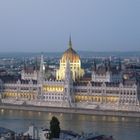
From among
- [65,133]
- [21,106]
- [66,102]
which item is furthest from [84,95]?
[65,133]

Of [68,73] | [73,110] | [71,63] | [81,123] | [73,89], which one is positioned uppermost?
[71,63]

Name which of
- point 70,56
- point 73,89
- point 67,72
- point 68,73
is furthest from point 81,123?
point 70,56

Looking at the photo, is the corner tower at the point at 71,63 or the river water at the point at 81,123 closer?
the river water at the point at 81,123

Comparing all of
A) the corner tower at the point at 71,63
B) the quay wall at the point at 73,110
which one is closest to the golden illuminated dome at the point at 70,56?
the corner tower at the point at 71,63

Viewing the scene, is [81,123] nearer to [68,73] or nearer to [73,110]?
[73,110]

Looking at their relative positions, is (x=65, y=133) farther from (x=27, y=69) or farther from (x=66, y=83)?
(x=27, y=69)

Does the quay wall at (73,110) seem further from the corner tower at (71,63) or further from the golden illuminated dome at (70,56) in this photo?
the golden illuminated dome at (70,56)

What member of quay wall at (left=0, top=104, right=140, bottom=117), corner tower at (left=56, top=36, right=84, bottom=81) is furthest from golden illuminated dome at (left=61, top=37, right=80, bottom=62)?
quay wall at (left=0, top=104, right=140, bottom=117)

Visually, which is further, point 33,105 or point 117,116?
point 33,105
